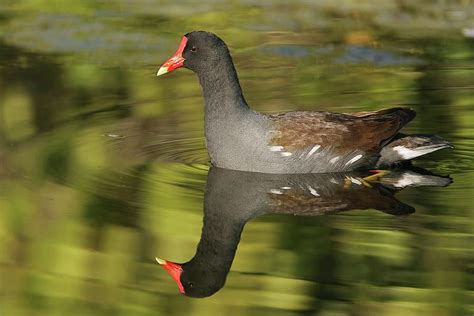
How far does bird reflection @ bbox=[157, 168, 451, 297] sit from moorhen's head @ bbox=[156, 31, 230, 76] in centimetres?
70

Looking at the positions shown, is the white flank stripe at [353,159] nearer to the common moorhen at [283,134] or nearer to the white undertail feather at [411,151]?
the common moorhen at [283,134]

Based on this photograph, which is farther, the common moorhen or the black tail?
the black tail

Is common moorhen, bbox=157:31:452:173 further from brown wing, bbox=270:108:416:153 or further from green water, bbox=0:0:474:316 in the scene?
green water, bbox=0:0:474:316

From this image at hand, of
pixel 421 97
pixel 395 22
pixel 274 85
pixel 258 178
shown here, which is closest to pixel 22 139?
pixel 258 178

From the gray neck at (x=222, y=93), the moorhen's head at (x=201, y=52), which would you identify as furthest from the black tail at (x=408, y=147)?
the moorhen's head at (x=201, y=52)

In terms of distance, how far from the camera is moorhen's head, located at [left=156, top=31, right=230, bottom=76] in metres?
8.16

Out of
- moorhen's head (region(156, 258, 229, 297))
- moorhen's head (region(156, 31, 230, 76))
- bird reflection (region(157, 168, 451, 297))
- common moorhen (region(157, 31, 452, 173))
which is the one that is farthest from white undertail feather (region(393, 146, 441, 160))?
moorhen's head (region(156, 258, 229, 297))

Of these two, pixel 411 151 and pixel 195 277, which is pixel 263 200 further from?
pixel 195 277

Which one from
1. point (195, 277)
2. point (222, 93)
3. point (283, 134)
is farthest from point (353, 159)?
point (195, 277)

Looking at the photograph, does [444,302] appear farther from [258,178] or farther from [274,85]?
[274,85]

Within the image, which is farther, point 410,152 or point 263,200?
point 410,152

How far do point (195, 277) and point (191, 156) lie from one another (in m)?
2.56

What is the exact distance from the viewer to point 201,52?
26.8ft

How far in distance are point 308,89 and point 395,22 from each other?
3.05 m
